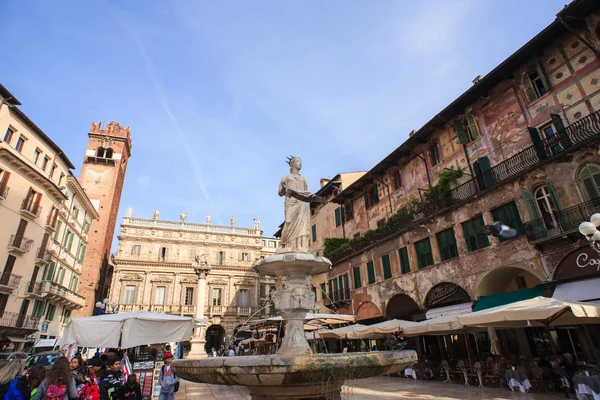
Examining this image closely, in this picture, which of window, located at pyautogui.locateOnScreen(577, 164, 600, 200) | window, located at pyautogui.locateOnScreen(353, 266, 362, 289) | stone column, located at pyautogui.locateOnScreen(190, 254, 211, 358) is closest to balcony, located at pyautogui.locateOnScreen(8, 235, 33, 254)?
stone column, located at pyautogui.locateOnScreen(190, 254, 211, 358)

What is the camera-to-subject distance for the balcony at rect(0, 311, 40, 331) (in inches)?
809

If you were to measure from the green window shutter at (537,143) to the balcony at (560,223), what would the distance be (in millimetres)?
2326

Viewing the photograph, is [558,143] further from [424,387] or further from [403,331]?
[424,387]

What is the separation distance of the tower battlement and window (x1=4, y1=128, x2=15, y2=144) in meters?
26.8

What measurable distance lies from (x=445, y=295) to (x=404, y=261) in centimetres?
345

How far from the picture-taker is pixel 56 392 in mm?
4508

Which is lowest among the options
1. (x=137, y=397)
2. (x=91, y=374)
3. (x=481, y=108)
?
(x=137, y=397)

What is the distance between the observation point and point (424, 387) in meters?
12.8

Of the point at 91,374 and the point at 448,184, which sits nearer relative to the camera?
the point at 91,374

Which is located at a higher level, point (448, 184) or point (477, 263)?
point (448, 184)

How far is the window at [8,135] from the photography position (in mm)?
21181

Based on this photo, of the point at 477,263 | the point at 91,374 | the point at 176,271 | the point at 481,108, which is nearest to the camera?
the point at 91,374

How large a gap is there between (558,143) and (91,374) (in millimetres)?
16111

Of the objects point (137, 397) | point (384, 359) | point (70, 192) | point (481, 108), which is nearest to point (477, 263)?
point (481, 108)
